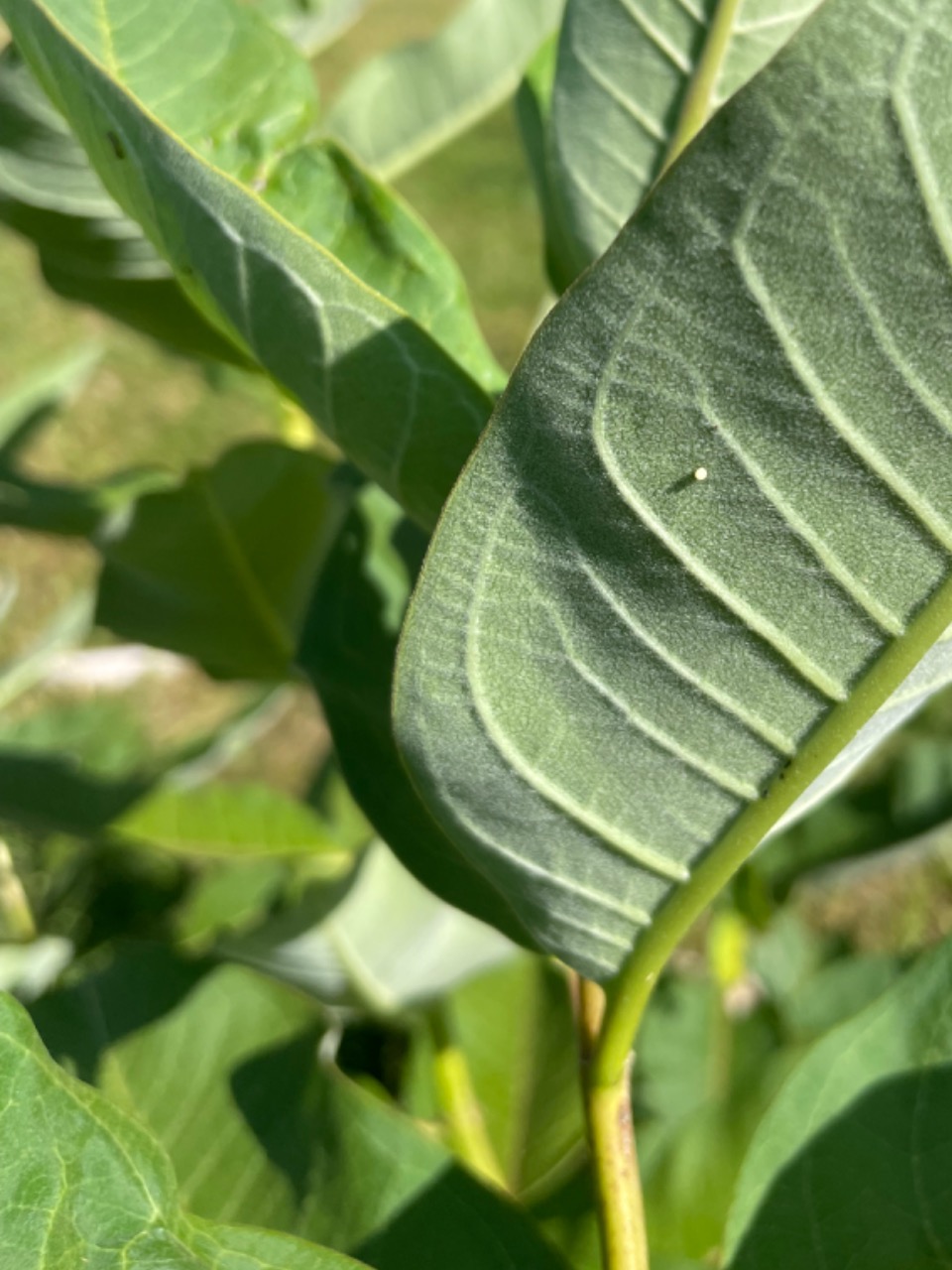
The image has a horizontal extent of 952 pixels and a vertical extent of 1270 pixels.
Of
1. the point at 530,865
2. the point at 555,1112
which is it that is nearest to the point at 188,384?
the point at 555,1112

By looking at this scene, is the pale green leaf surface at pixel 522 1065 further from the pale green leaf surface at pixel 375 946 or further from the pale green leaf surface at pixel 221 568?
the pale green leaf surface at pixel 221 568

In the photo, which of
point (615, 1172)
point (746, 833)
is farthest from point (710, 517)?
point (615, 1172)

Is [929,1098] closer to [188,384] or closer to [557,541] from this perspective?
[557,541]

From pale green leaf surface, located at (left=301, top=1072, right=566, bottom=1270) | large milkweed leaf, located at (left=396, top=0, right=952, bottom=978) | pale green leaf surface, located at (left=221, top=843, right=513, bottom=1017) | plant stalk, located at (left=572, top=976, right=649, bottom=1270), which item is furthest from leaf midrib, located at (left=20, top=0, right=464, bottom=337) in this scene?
pale green leaf surface, located at (left=221, top=843, right=513, bottom=1017)

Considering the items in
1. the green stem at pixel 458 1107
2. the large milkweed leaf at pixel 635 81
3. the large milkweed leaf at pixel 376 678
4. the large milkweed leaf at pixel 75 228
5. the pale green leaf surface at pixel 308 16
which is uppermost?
the large milkweed leaf at pixel 635 81

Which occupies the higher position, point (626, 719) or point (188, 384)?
point (626, 719)

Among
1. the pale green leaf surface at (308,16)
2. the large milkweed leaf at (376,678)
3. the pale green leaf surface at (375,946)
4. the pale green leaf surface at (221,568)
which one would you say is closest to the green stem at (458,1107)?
the pale green leaf surface at (375,946)
